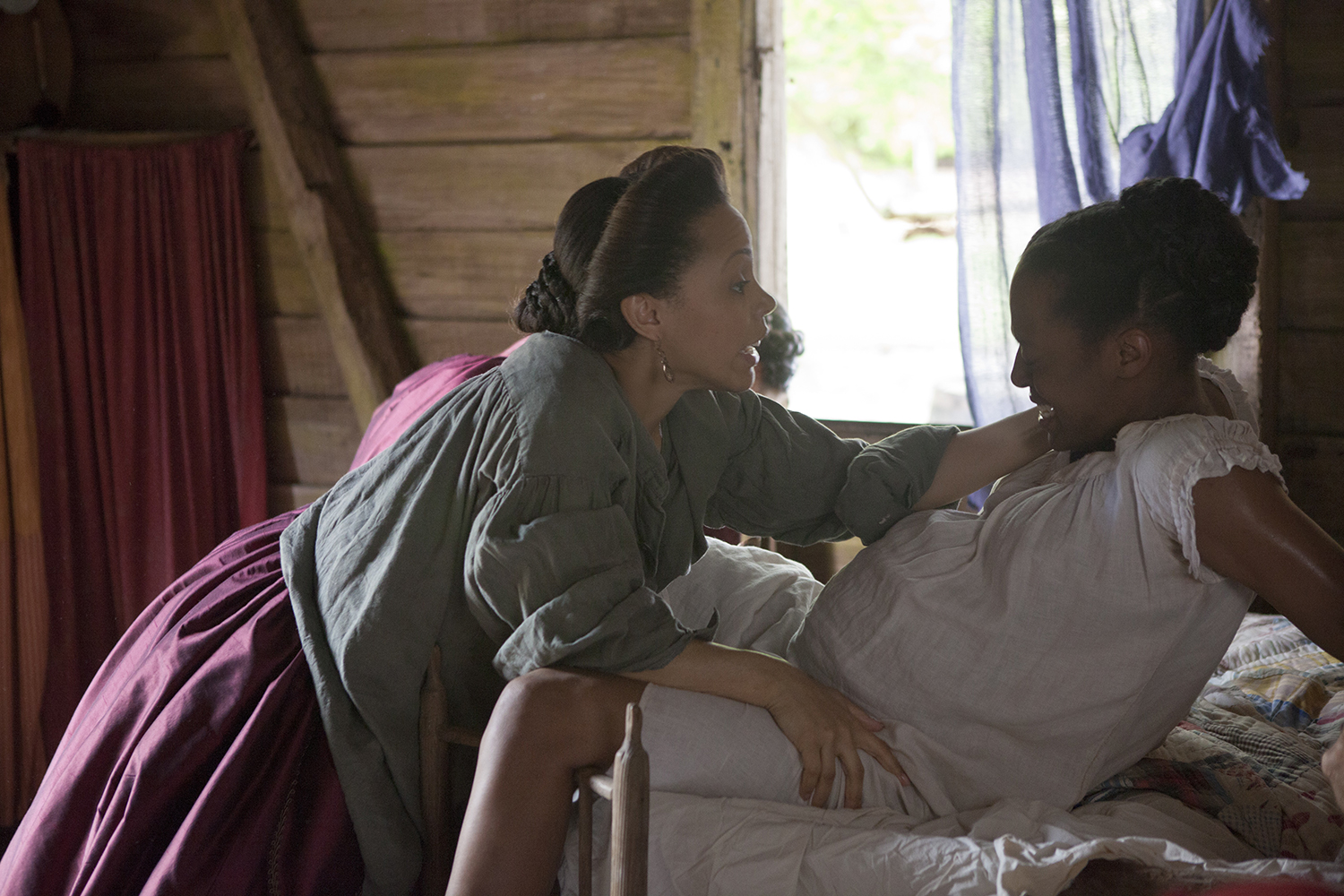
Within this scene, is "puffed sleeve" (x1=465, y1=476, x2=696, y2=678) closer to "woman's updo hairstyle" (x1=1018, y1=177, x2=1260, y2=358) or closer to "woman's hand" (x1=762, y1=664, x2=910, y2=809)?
"woman's hand" (x1=762, y1=664, x2=910, y2=809)

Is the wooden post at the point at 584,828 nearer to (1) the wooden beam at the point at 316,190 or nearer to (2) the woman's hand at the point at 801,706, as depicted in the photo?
(2) the woman's hand at the point at 801,706

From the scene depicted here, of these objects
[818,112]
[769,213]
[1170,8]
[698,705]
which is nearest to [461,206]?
[769,213]

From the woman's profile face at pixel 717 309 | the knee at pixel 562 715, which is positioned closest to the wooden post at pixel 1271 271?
the woman's profile face at pixel 717 309

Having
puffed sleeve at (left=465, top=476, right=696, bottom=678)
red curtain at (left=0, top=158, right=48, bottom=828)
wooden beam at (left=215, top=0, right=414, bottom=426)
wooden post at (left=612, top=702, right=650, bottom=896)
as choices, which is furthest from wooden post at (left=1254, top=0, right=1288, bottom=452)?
red curtain at (left=0, top=158, right=48, bottom=828)

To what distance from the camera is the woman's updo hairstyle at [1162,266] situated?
46.1 inches

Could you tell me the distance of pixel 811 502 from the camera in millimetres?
1626

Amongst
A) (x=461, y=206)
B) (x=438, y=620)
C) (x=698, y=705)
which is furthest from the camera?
(x=461, y=206)

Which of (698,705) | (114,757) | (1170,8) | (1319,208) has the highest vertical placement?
(1170,8)

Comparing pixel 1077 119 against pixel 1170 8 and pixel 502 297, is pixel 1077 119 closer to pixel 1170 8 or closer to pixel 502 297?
pixel 1170 8

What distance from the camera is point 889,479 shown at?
150cm

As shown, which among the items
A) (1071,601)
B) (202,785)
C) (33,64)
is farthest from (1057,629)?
(33,64)

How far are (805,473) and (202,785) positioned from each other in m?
0.95

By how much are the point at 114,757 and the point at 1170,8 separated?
7.56ft

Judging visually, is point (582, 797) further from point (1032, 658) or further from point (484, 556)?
point (1032, 658)
